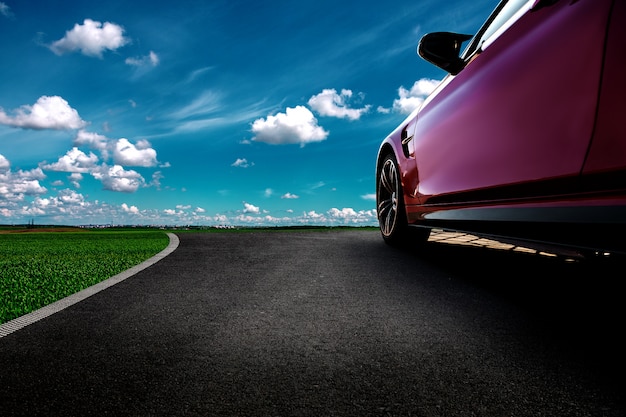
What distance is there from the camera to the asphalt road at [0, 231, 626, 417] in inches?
68.8

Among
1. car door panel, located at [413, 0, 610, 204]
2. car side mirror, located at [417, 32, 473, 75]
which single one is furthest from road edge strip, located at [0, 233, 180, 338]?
car side mirror, located at [417, 32, 473, 75]

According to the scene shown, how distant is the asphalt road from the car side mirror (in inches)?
68.3

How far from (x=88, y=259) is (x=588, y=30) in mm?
5870

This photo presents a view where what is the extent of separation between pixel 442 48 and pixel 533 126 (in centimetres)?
129

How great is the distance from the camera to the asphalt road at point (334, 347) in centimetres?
175

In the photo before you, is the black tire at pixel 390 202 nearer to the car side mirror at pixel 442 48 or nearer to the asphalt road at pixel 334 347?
the asphalt road at pixel 334 347

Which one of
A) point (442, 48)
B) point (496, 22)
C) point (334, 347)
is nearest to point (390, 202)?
point (442, 48)

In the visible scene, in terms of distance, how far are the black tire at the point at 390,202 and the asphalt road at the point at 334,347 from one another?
1303 millimetres

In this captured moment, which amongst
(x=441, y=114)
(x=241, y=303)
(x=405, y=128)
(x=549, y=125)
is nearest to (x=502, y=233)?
(x=549, y=125)

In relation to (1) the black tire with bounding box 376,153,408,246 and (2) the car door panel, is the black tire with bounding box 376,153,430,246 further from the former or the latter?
(2) the car door panel

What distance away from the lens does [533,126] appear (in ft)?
8.52

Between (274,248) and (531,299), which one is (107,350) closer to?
(531,299)

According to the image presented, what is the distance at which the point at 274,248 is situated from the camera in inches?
249

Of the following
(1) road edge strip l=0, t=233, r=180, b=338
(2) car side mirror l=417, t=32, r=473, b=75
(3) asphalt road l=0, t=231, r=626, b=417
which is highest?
(2) car side mirror l=417, t=32, r=473, b=75
